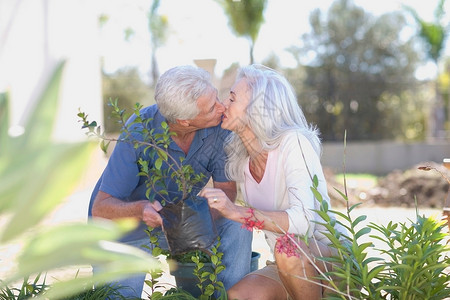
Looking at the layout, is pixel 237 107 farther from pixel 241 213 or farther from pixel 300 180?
pixel 241 213

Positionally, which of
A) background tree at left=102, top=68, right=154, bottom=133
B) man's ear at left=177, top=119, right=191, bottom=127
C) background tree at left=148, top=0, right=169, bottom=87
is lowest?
background tree at left=102, top=68, right=154, bottom=133

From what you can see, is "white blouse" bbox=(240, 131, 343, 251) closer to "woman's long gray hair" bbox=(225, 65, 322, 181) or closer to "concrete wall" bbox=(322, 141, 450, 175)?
"woman's long gray hair" bbox=(225, 65, 322, 181)

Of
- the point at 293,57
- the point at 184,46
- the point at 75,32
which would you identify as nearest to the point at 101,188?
the point at 75,32

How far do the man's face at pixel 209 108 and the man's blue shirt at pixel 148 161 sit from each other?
0.18 m

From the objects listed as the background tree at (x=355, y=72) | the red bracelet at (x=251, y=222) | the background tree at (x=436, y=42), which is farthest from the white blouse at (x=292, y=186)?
the background tree at (x=436, y=42)

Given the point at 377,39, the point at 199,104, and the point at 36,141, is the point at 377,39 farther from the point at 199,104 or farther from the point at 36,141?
the point at 36,141

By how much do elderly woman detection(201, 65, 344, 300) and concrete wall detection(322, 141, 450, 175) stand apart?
15.0 metres

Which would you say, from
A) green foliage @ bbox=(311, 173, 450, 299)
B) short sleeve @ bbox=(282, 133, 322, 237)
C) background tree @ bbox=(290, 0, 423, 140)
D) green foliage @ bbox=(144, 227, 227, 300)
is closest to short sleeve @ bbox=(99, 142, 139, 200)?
green foliage @ bbox=(144, 227, 227, 300)

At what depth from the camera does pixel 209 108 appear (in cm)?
280

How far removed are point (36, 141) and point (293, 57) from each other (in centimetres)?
2025

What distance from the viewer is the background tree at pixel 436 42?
18.8 meters

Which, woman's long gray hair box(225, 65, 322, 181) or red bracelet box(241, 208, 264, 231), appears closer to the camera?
red bracelet box(241, 208, 264, 231)

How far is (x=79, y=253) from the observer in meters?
0.73

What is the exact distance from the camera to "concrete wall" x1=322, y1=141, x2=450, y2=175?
57.9ft
